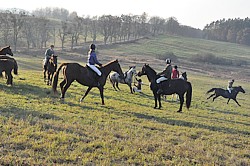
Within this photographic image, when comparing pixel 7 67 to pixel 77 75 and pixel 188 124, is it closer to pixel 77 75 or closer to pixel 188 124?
pixel 77 75

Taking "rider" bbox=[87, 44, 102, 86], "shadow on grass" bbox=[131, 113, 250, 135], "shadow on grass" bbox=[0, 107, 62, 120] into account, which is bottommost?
"shadow on grass" bbox=[131, 113, 250, 135]

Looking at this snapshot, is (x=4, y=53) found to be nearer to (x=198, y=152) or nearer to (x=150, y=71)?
(x=150, y=71)

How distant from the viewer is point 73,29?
309 feet

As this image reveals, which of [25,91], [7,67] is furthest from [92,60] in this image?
[7,67]

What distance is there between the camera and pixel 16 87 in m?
15.2

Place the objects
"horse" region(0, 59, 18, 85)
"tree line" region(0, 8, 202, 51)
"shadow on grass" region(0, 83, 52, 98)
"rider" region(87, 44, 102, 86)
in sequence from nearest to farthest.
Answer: "rider" region(87, 44, 102, 86)
"shadow on grass" region(0, 83, 52, 98)
"horse" region(0, 59, 18, 85)
"tree line" region(0, 8, 202, 51)

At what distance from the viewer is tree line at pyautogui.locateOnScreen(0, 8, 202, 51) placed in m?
73.5

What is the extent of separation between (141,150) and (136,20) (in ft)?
366

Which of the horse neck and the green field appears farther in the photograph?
the horse neck

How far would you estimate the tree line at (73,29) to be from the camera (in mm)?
73500

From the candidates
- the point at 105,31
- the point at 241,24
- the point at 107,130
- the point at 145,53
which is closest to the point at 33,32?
the point at 105,31

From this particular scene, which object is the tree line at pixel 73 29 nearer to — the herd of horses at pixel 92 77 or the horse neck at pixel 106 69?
the herd of horses at pixel 92 77

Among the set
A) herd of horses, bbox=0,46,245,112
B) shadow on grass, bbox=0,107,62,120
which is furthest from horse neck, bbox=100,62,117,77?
shadow on grass, bbox=0,107,62,120

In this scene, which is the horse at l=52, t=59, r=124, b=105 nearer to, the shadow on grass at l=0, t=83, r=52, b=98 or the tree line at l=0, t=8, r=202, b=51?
the shadow on grass at l=0, t=83, r=52, b=98
